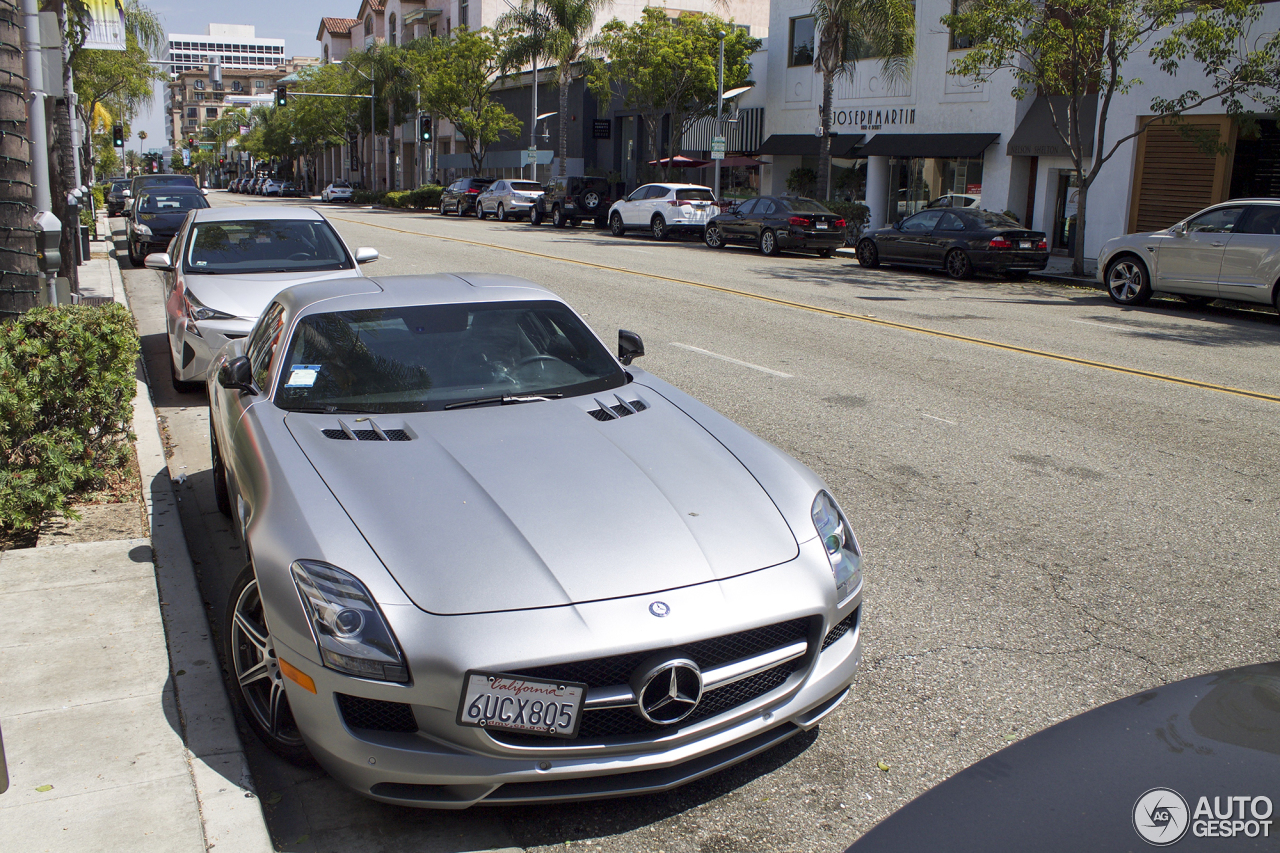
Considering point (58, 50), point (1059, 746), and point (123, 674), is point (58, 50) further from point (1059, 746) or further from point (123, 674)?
point (1059, 746)

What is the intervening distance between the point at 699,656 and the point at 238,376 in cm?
272

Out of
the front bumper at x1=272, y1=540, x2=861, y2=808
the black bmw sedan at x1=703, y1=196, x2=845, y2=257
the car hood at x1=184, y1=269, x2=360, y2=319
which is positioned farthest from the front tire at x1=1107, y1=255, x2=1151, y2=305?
the front bumper at x1=272, y1=540, x2=861, y2=808

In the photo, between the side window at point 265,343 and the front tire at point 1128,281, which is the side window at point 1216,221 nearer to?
the front tire at point 1128,281

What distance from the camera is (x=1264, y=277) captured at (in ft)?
50.6

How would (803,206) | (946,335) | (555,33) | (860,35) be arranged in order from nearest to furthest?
1. (946,335)
2. (803,206)
3. (860,35)
4. (555,33)

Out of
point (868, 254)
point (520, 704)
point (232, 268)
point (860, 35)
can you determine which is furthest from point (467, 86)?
point (520, 704)

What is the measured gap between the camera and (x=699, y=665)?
3131mm

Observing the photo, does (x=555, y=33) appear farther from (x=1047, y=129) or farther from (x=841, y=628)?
(x=841, y=628)

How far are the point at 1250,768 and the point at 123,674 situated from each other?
Answer: 3565 mm

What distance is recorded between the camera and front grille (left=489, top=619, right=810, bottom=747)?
9.86 feet

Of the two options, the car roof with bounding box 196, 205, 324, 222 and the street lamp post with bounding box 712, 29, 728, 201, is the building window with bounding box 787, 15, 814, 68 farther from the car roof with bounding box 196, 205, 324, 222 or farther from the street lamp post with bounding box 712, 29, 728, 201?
the car roof with bounding box 196, 205, 324, 222

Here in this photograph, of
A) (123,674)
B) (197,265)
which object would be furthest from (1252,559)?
(197,265)

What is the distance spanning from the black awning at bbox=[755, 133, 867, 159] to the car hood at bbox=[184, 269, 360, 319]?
85.5ft

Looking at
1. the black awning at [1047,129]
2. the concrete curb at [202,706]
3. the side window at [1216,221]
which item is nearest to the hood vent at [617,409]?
the concrete curb at [202,706]
